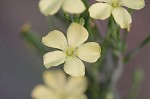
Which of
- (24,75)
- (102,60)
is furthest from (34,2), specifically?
(102,60)

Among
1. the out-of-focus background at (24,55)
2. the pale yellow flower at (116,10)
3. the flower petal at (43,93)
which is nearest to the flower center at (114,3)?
the pale yellow flower at (116,10)

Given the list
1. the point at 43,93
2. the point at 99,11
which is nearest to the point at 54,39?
the point at 99,11

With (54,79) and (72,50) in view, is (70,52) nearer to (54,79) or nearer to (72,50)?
(72,50)

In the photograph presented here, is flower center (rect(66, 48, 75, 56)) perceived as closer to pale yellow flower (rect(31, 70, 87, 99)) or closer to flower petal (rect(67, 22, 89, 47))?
flower petal (rect(67, 22, 89, 47))

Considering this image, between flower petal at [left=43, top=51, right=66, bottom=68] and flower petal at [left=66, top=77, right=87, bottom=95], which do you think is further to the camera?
flower petal at [left=66, top=77, right=87, bottom=95]

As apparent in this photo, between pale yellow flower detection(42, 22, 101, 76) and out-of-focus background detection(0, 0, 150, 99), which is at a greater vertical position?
pale yellow flower detection(42, 22, 101, 76)

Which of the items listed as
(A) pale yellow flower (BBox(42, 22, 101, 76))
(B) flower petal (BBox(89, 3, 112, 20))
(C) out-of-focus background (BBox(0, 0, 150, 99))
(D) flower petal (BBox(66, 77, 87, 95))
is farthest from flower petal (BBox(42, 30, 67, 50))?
(C) out-of-focus background (BBox(0, 0, 150, 99))

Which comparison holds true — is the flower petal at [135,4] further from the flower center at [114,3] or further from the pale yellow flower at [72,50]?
the pale yellow flower at [72,50]
